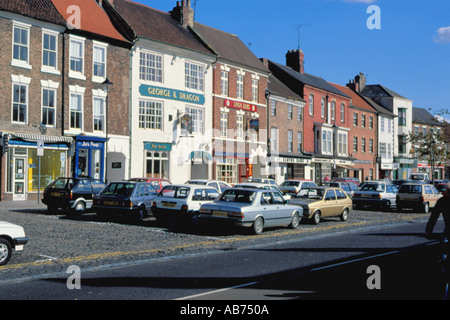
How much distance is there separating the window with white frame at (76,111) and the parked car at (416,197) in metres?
18.3

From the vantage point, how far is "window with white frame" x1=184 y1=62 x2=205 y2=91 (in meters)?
35.1

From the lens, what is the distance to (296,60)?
5400cm

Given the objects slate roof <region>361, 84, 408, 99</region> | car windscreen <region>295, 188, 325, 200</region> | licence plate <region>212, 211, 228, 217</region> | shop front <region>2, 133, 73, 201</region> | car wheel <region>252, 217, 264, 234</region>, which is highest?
slate roof <region>361, 84, 408, 99</region>

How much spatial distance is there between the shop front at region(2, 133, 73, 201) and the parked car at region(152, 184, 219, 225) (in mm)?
9529

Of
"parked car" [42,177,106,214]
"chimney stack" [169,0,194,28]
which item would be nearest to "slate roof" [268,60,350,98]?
"chimney stack" [169,0,194,28]

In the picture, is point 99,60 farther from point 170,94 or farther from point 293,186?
point 293,186

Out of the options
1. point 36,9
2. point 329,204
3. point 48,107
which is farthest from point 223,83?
point 329,204

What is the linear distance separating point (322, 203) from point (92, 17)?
19.0 meters

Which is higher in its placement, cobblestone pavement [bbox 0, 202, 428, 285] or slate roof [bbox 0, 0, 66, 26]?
slate roof [bbox 0, 0, 66, 26]

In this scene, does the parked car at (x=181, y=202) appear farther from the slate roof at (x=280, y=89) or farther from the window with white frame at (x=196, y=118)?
the slate roof at (x=280, y=89)

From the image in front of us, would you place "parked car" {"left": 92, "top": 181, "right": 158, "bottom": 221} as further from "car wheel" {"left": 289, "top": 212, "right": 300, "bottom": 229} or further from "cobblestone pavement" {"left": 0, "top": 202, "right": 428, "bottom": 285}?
"car wheel" {"left": 289, "top": 212, "right": 300, "bottom": 229}

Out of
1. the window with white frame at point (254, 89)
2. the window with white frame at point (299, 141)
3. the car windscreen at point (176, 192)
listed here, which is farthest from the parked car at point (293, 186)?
the window with white frame at point (299, 141)

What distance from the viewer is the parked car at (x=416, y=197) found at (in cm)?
2695
